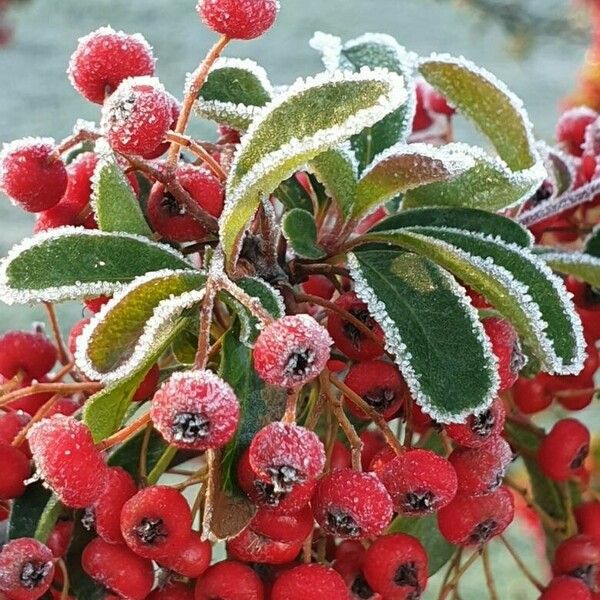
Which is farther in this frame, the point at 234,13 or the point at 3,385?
the point at 3,385

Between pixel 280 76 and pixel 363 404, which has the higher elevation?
pixel 363 404

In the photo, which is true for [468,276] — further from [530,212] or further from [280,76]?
[280,76]

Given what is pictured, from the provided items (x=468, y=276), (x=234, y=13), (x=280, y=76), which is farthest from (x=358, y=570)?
(x=280, y=76)

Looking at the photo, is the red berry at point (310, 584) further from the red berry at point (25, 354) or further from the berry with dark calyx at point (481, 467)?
the red berry at point (25, 354)

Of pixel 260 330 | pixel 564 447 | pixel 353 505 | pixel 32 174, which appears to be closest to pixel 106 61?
pixel 32 174

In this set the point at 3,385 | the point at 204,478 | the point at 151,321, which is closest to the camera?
the point at 151,321

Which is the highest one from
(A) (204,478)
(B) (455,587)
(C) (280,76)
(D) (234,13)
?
(D) (234,13)
